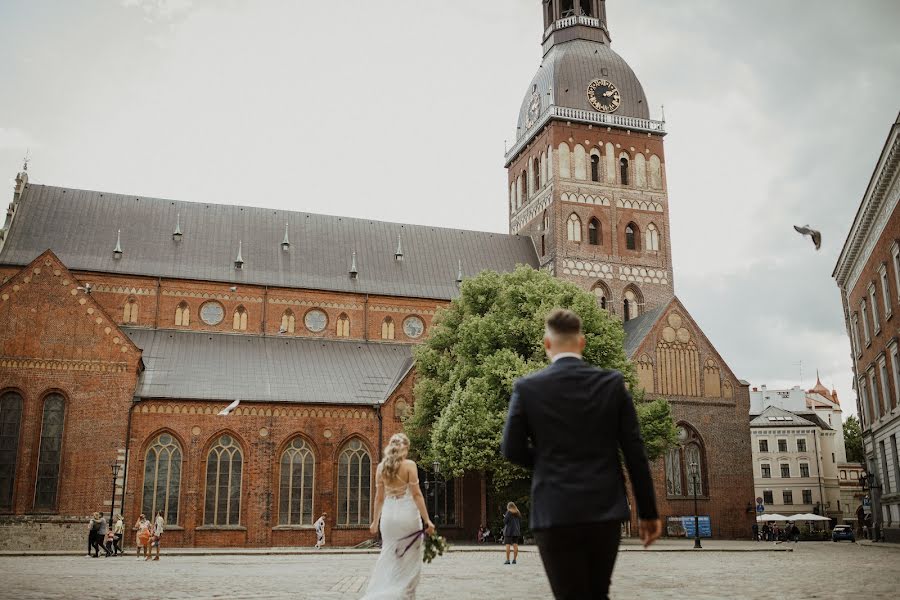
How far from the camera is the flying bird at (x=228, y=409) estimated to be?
3892 cm

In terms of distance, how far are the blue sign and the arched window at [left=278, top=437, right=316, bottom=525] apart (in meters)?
19.8

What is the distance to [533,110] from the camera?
57.5 m

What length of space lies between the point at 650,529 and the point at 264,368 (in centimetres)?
3936

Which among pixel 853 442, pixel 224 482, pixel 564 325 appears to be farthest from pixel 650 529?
pixel 853 442

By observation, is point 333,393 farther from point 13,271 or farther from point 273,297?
point 13,271

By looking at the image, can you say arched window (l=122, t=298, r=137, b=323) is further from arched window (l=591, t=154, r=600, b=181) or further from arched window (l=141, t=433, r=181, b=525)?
arched window (l=591, t=154, r=600, b=181)

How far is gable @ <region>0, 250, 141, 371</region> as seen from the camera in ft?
124

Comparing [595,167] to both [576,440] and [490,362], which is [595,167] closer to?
[490,362]

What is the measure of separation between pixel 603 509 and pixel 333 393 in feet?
125

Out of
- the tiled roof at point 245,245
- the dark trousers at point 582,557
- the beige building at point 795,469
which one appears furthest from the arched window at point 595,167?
the dark trousers at point 582,557

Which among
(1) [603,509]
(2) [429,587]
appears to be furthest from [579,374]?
(2) [429,587]

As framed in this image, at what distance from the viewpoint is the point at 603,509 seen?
16.4 ft

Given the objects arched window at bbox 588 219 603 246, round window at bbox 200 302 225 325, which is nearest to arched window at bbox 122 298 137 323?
round window at bbox 200 302 225 325

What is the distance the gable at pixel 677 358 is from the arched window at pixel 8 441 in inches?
1205
